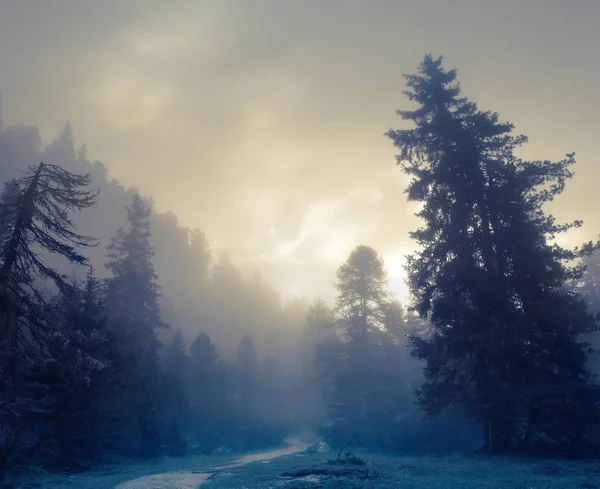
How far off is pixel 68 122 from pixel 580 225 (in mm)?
131230

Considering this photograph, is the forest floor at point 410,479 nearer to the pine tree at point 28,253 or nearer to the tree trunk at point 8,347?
the tree trunk at point 8,347

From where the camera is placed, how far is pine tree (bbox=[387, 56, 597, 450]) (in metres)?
17.0

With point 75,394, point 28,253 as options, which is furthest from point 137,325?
point 28,253

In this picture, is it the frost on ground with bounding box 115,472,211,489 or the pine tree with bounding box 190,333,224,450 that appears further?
the pine tree with bounding box 190,333,224,450

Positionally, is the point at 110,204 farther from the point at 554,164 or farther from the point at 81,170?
the point at 554,164

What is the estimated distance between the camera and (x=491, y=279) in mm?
19109

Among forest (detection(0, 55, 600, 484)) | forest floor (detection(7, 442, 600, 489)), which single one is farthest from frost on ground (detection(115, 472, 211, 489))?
forest (detection(0, 55, 600, 484))

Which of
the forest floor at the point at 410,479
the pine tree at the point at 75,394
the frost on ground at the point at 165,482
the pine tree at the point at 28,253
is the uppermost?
the pine tree at the point at 28,253

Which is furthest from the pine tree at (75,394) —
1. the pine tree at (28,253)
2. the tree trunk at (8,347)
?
the tree trunk at (8,347)

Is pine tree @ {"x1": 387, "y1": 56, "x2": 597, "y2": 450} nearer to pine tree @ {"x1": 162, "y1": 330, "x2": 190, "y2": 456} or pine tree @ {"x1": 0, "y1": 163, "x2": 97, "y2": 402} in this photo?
pine tree @ {"x1": 0, "y1": 163, "x2": 97, "y2": 402}

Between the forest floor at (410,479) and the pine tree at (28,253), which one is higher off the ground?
the pine tree at (28,253)

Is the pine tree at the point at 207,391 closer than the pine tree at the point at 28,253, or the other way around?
the pine tree at the point at 28,253

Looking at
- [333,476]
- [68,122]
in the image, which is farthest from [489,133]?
[68,122]

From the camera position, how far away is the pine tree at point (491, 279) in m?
17.0
